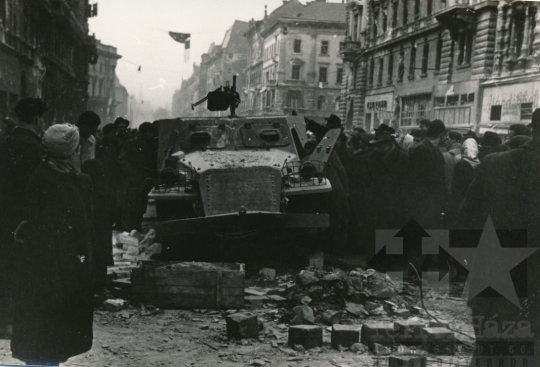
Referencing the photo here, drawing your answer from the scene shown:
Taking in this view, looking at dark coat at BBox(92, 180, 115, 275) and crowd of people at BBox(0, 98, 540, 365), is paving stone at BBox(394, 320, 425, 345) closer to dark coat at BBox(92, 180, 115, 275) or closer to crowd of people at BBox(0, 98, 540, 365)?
crowd of people at BBox(0, 98, 540, 365)

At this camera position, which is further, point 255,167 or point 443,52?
point 443,52

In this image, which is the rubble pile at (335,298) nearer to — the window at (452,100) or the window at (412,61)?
the window at (452,100)

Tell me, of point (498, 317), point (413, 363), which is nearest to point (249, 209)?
point (413, 363)

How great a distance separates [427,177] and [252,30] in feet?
10.0

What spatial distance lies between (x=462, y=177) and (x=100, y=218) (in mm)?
4251

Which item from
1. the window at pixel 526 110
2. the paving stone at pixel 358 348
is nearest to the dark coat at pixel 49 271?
the paving stone at pixel 358 348

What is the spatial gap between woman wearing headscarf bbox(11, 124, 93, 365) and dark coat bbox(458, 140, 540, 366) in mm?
2719

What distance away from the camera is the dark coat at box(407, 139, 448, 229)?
7117 mm

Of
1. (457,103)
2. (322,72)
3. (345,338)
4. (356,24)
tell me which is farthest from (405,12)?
(345,338)

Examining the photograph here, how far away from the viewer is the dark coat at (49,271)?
12.0 feet

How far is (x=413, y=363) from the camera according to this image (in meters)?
4.41

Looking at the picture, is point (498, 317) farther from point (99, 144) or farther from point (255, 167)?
point (99, 144)

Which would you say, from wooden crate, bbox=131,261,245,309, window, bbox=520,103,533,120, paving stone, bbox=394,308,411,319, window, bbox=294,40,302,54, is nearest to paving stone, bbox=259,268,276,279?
wooden crate, bbox=131,261,245,309

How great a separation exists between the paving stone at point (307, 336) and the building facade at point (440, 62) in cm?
976
